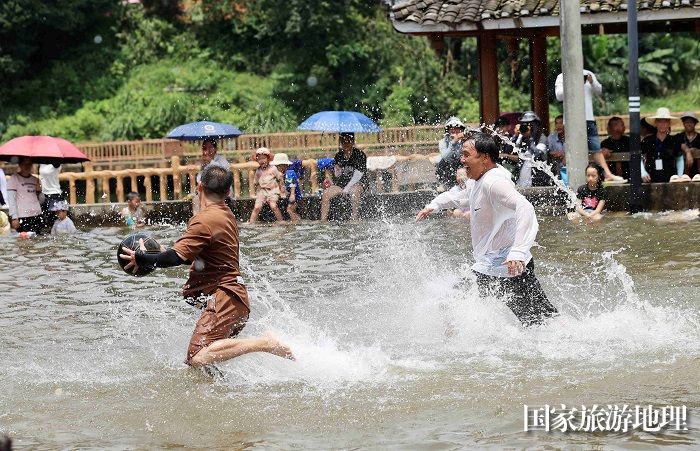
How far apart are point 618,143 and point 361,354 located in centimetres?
1075

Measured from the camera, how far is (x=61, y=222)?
17672 millimetres

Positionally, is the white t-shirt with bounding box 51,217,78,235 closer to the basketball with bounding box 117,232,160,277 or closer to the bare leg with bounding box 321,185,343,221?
the bare leg with bounding box 321,185,343,221

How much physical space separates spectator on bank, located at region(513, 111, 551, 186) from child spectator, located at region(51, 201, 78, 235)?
6688 millimetres

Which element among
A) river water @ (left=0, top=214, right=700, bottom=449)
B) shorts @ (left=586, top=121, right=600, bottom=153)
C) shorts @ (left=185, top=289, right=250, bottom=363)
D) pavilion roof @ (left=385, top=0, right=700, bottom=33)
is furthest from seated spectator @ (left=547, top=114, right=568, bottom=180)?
shorts @ (left=185, top=289, right=250, bottom=363)

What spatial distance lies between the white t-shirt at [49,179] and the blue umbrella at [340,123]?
3.93 metres

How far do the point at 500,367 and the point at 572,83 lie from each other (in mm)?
9775

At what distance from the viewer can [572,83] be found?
56.7 ft

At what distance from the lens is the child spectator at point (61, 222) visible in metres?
17.6

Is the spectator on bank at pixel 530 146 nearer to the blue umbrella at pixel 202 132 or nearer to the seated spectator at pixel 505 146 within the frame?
the seated spectator at pixel 505 146

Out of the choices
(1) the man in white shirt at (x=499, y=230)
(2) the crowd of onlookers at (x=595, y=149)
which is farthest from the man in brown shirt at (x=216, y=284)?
(2) the crowd of onlookers at (x=595, y=149)

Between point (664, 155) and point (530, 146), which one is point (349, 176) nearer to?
point (530, 146)

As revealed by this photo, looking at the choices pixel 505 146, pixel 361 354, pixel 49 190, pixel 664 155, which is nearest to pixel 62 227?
pixel 49 190

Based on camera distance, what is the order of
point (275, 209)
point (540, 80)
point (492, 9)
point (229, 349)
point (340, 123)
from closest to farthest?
point (229, 349) → point (275, 209) → point (492, 9) → point (340, 123) → point (540, 80)

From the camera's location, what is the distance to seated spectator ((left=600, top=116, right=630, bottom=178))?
18.4 meters
